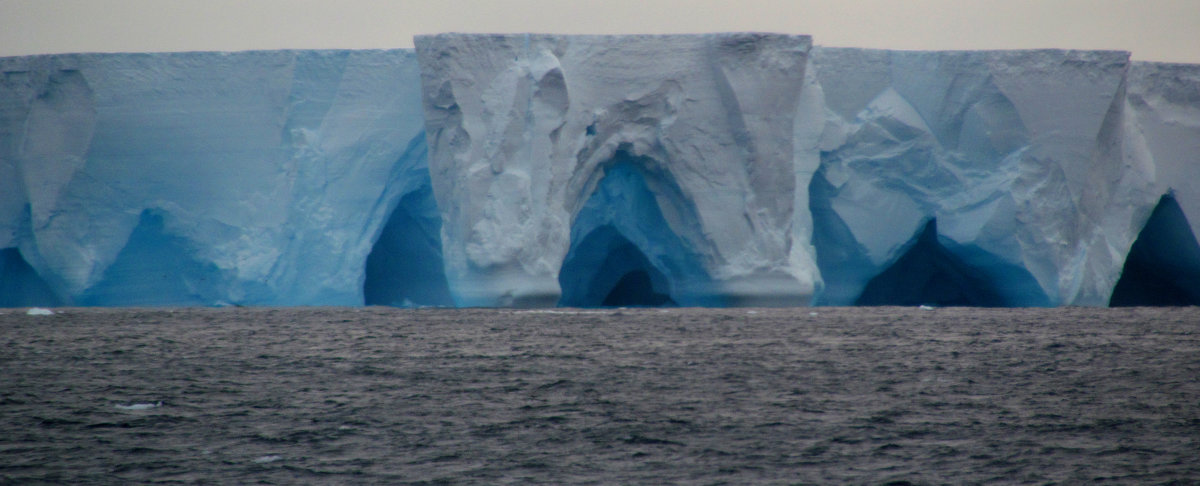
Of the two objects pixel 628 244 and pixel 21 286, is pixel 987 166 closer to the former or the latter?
pixel 628 244

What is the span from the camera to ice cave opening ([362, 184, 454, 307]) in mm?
12258

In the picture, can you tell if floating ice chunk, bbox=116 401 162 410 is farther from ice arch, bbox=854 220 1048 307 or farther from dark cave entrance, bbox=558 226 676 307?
ice arch, bbox=854 220 1048 307

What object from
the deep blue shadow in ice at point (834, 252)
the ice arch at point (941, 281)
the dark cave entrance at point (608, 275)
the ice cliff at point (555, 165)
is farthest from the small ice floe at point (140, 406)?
the ice arch at point (941, 281)

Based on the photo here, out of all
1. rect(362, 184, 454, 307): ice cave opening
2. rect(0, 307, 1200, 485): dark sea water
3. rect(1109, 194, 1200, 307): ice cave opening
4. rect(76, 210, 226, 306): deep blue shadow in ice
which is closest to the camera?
rect(0, 307, 1200, 485): dark sea water

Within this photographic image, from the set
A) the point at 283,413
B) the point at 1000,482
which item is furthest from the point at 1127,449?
the point at 283,413

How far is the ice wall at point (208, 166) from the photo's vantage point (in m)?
11.3

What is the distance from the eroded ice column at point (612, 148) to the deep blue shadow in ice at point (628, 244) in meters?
0.08

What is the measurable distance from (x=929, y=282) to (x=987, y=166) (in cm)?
229

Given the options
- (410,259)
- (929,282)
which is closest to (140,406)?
(410,259)

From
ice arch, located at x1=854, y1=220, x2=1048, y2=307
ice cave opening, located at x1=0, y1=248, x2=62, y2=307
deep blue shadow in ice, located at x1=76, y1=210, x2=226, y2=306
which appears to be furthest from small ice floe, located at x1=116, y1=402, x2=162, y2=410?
ice arch, located at x1=854, y1=220, x2=1048, y2=307

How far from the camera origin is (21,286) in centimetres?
1241

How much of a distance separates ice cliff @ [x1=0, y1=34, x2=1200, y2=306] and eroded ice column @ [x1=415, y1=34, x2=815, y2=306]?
0.02 m

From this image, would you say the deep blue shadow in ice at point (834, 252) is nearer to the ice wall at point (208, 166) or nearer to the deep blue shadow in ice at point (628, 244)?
the deep blue shadow in ice at point (628, 244)

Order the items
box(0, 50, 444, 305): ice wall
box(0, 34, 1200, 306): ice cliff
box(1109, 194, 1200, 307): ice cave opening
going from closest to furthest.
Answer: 1. box(0, 34, 1200, 306): ice cliff
2. box(0, 50, 444, 305): ice wall
3. box(1109, 194, 1200, 307): ice cave opening
